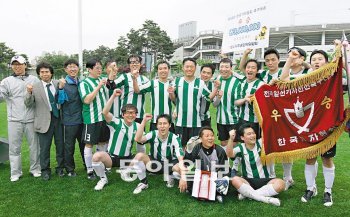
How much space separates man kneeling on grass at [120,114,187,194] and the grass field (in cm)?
22

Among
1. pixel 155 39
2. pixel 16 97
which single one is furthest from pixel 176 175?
pixel 155 39

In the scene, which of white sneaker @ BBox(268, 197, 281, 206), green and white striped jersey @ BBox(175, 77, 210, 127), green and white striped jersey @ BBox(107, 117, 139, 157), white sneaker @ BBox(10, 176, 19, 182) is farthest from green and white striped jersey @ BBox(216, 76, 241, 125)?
white sneaker @ BBox(10, 176, 19, 182)

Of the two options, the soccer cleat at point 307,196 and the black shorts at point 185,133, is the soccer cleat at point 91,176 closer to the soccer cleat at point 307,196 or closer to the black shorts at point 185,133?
the black shorts at point 185,133

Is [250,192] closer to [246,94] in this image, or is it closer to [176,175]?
[176,175]

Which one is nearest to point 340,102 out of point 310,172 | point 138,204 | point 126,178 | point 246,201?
point 310,172

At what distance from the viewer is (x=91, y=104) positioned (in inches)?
205

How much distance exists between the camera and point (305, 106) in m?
4.08

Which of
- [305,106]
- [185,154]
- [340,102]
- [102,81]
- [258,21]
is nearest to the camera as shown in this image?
[340,102]

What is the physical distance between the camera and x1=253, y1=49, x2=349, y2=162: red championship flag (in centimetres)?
385

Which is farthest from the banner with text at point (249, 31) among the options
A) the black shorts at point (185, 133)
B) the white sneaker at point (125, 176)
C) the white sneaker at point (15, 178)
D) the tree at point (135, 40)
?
the tree at point (135, 40)

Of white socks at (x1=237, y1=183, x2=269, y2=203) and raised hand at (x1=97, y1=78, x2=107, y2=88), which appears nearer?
white socks at (x1=237, y1=183, x2=269, y2=203)

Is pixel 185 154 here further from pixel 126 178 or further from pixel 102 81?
pixel 102 81

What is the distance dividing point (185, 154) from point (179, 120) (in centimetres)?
69

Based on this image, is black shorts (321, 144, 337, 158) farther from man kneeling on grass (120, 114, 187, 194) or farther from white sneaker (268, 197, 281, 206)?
man kneeling on grass (120, 114, 187, 194)
